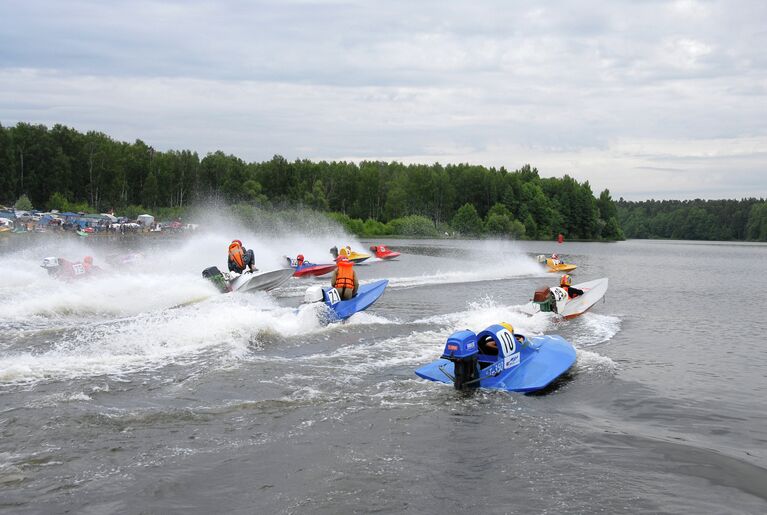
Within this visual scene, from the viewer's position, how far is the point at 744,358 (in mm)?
16078

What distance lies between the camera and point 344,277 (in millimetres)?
18984

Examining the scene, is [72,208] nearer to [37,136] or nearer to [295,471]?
[37,136]

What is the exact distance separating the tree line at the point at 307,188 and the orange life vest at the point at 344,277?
253 ft

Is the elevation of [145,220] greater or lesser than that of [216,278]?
greater

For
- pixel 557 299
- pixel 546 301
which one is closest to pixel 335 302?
pixel 546 301

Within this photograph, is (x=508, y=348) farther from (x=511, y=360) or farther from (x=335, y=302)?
(x=335, y=302)

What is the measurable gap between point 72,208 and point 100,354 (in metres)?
81.6

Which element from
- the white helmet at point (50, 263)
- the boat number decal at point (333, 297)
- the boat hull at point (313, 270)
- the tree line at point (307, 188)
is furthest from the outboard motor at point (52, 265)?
the tree line at point (307, 188)

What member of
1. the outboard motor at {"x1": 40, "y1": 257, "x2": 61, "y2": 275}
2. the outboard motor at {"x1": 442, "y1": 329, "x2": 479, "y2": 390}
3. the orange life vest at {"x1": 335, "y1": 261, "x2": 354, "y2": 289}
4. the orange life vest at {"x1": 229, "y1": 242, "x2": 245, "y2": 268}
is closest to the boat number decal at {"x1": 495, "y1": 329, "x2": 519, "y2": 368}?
the outboard motor at {"x1": 442, "y1": 329, "x2": 479, "y2": 390}

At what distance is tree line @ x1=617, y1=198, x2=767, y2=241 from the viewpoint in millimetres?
162625

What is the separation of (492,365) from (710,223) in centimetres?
18379

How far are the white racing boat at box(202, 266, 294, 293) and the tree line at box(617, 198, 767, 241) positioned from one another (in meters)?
163

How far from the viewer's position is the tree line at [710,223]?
6403 inches

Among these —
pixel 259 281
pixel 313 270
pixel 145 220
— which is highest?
pixel 145 220
